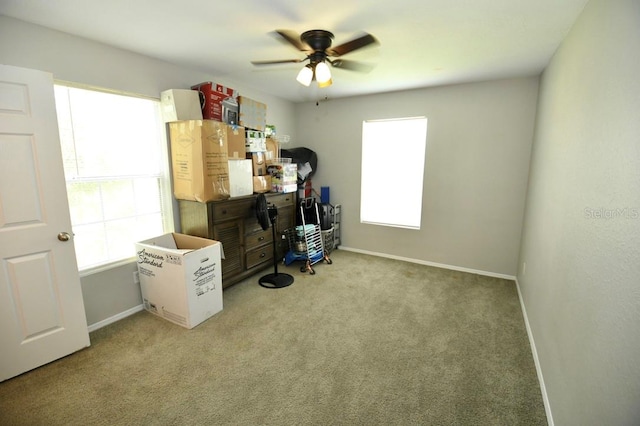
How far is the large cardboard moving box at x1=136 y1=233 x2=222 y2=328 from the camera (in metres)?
2.43

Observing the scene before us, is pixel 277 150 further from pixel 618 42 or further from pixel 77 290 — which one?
pixel 618 42

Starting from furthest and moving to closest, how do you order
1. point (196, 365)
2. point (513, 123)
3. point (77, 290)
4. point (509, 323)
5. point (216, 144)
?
point (513, 123) < point (216, 144) < point (509, 323) < point (77, 290) < point (196, 365)

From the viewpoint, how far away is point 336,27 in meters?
2.05

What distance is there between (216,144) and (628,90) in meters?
2.83

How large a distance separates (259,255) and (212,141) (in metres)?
1.55

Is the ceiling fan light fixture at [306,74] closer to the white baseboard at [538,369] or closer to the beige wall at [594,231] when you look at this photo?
the beige wall at [594,231]

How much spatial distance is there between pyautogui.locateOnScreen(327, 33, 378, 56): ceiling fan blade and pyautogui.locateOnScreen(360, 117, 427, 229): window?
2.10 metres

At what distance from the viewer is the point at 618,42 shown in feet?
4.14

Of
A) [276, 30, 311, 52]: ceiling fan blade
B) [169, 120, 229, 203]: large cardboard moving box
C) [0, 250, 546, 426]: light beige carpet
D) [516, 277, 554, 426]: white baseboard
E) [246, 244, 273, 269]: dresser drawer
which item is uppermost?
[276, 30, 311, 52]: ceiling fan blade

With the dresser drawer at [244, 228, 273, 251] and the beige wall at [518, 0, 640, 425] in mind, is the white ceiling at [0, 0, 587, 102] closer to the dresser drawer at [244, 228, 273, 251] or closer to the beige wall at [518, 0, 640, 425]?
the beige wall at [518, 0, 640, 425]

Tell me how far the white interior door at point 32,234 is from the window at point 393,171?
11.5 feet

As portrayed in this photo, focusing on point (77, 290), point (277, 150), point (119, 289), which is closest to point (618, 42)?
point (277, 150)

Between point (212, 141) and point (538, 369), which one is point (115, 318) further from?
point (538, 369)

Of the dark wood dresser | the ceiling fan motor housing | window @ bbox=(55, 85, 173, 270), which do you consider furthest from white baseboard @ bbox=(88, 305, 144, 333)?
the ceiling fan motor housing
